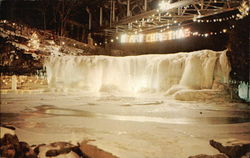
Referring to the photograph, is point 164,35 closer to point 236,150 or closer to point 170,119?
point 170,119

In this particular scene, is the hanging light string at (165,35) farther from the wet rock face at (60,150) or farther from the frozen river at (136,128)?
the wet rock face at (60,150)

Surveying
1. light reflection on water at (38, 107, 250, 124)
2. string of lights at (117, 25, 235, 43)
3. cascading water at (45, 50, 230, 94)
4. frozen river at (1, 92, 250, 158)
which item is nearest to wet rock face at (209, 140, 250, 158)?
frozen river at (1, 92, 250, 158)

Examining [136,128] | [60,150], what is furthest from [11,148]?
[136,128]

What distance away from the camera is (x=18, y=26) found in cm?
1435

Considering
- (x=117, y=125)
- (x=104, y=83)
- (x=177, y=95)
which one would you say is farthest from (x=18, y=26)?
(x=117, y=125)

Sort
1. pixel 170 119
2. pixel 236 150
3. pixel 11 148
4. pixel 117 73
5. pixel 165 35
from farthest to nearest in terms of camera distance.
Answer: pixel 165 35, pixel 117 73, pixel 170 119, pixel 236 150, pixel 11 148

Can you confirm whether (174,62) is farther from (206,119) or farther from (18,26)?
(18,26)

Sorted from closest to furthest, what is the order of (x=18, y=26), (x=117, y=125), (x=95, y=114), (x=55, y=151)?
(x=55, y=151)
(x=117, y=125)
(x=95, y=114)
(x=18, y=26)

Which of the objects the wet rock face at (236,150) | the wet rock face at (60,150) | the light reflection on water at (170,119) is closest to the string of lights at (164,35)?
the light reflection on water at (170,119)

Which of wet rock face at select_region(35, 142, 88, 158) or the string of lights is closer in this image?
wet rock face at select_region(35, 142, 88, 158)

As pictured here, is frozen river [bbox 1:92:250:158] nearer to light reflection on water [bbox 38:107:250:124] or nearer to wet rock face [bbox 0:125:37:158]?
light reflection on water [bbox 38:107:250:124]

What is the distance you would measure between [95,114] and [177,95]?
4600mm

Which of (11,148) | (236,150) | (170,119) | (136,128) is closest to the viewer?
(11,148)

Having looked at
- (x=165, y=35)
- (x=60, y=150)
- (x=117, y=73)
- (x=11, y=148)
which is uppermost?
(x=165, y=35)
